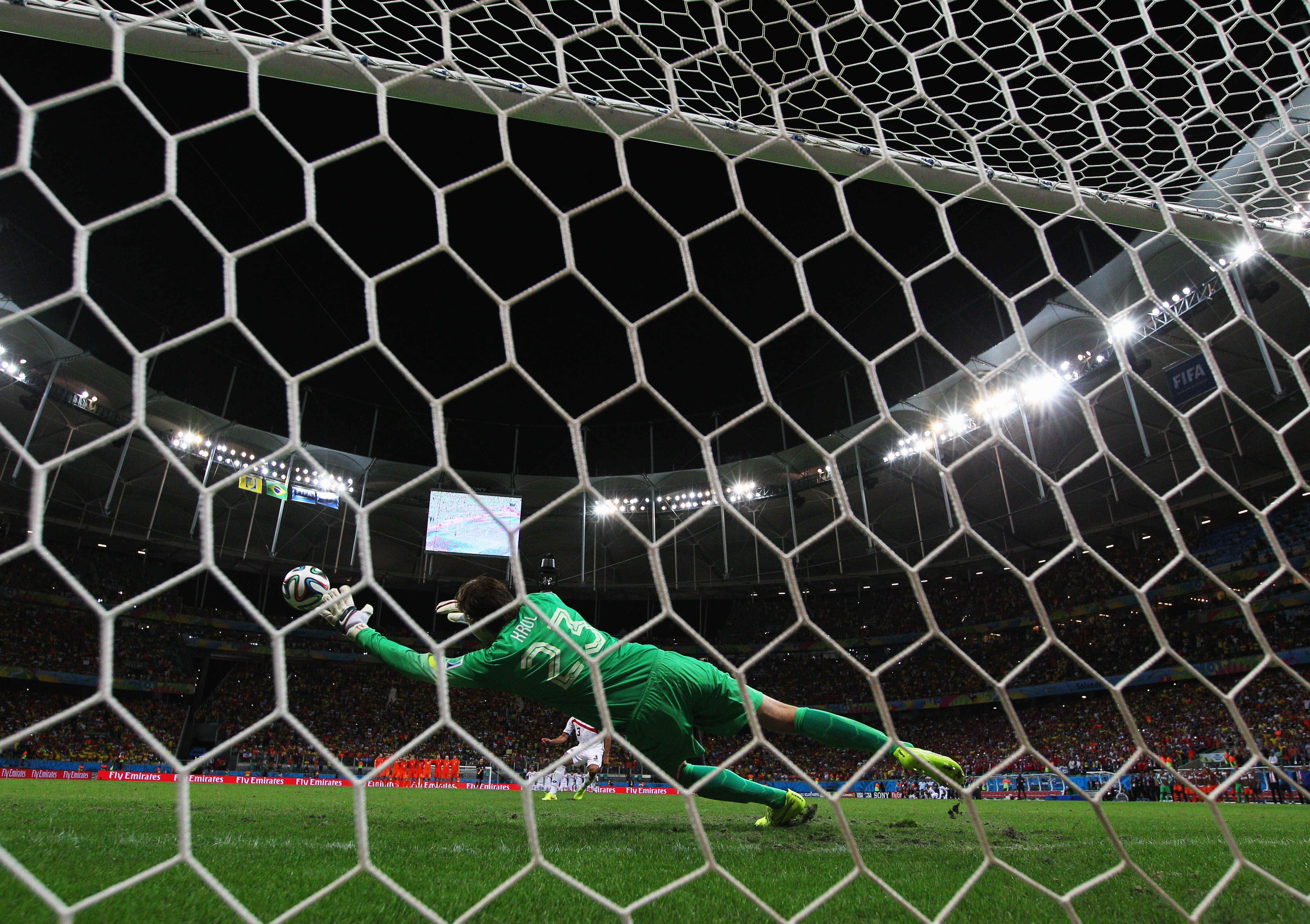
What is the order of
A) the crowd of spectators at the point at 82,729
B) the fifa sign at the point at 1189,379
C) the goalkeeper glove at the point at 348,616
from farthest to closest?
the crowd of spectators at the point at 82,729 < the fifa sign at the point at 1189,379 < the goalkeeper glove at the point at 348,616

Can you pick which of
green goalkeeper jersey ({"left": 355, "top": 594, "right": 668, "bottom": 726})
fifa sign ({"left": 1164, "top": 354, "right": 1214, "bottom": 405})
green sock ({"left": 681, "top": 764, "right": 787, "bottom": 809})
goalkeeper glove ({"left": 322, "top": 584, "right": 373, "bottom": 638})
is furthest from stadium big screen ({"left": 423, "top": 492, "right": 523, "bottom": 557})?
green goalkeeper jersey ({"left": 355, "top": 594, "right": 668, "bottom": 726})

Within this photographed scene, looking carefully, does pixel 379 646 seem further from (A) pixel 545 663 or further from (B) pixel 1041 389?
(B) pixel 1041 389

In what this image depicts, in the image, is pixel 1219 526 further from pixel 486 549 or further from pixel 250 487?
pixel 250 487

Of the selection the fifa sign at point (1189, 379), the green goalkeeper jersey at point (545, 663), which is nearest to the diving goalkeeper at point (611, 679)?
the green goalkeeper jersey at point (545, 663)

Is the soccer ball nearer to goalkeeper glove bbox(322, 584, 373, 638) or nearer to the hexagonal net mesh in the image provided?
Answer: goalkeeper glove bbox(322, 584, 373, 638)

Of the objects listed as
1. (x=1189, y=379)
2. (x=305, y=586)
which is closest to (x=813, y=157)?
(x=305, y=586)

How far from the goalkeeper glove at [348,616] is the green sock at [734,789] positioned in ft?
4.33

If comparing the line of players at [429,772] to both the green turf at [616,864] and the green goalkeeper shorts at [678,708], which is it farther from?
the green goalkeeper shorts at [678,708]

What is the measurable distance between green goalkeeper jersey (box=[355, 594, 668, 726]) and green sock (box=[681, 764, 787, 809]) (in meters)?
0.59

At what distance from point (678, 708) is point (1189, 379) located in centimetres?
1484

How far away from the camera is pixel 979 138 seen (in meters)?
2.39

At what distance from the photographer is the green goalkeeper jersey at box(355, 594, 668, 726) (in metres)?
2.38

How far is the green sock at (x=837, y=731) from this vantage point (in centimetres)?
251

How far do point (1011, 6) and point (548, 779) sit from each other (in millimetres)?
9672
